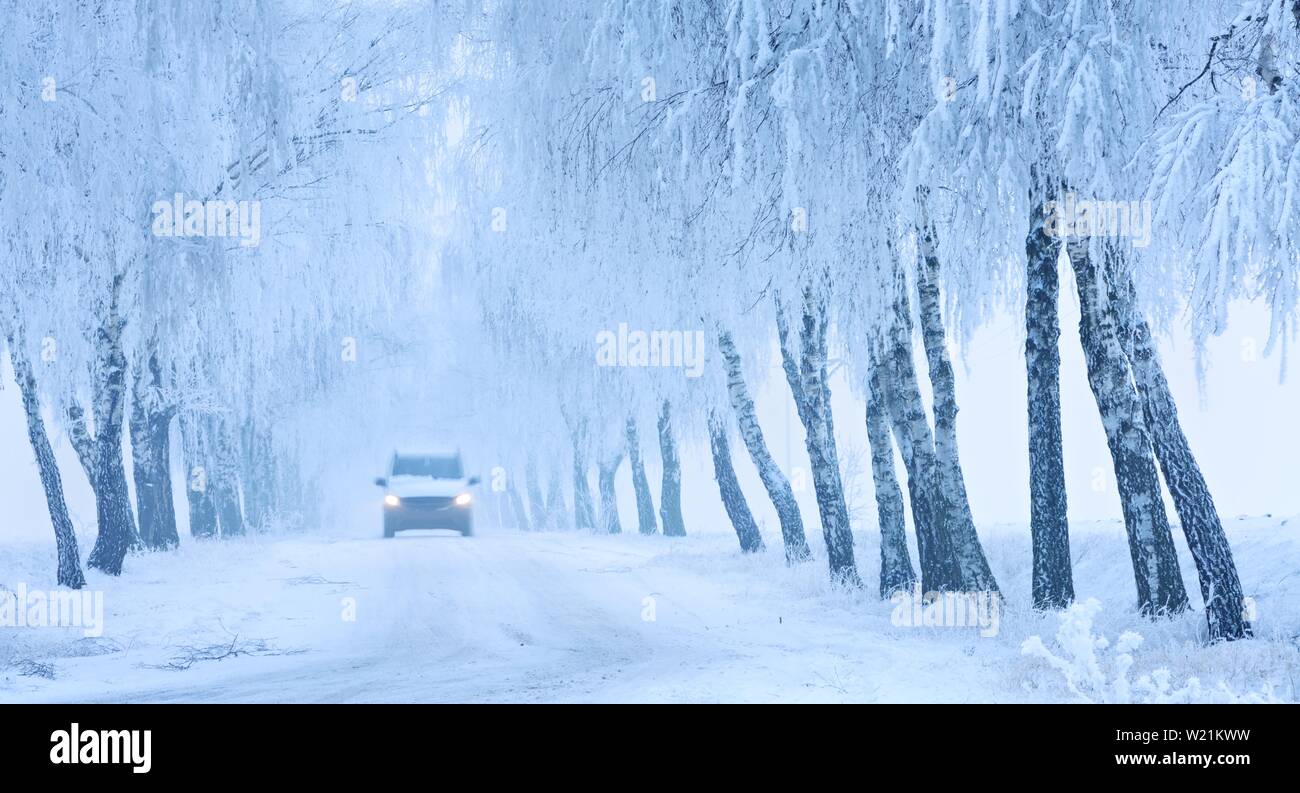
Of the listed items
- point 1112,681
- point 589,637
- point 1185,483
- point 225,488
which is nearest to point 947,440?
point 1185,483

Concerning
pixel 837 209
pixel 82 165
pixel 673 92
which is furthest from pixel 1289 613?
pixel 82 165

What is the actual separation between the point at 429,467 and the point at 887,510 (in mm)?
16264

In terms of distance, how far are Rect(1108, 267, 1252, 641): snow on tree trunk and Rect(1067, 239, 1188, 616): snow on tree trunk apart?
6.0 inches

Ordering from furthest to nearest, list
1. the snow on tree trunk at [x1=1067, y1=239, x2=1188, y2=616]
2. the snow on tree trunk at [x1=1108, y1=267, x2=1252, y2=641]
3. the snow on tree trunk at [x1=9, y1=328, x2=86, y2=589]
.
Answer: the snow on tree trunk at [x1=9, y1=328, x2=86, y2=589] → the snow on tree trunk at [x1=1067, y1=239, x2=1188, y2=616] → the snow on tree trunk at [x1=1108, y1=267, x2=1252, y2=641]

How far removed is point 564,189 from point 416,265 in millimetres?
13395

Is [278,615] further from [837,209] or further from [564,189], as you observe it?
[837,209]

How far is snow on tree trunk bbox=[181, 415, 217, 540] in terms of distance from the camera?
2612cm

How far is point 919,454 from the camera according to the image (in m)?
11.7

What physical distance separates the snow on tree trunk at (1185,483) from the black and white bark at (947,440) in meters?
2.45

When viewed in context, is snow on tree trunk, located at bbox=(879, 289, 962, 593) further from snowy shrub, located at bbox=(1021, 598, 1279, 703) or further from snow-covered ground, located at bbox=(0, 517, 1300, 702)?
snowy shrub, located at bbox=(1021, 598, 1279, 703)

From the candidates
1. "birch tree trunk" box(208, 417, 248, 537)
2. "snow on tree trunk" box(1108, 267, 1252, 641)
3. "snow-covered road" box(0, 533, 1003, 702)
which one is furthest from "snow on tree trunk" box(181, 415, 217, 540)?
"snow on tree trunk" box(1108, 267, 1252, 641)

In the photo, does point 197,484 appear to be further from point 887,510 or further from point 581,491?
point 887,510

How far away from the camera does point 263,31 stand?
35.7ft

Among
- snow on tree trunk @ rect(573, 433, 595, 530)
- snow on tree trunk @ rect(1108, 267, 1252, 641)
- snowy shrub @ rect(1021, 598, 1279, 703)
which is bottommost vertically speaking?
snow on tree trunk @ rect(573, 433, 595, 530)
